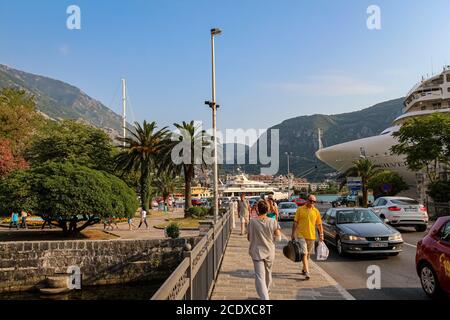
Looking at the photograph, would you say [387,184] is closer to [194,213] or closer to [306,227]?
[194,213]

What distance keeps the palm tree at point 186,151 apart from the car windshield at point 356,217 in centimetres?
2441

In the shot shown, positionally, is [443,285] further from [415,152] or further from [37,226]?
[37,226]

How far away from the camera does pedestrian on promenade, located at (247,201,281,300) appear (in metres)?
5.72

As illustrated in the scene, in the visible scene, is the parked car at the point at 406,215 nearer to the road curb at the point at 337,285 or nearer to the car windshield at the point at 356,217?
the car windshield at the point at 356,217

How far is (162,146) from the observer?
37.7m

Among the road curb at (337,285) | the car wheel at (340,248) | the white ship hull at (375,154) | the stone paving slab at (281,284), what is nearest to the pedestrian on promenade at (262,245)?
the stone paving slab at (281,284)

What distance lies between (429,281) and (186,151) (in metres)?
30.4

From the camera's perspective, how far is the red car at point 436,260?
5.89 metres

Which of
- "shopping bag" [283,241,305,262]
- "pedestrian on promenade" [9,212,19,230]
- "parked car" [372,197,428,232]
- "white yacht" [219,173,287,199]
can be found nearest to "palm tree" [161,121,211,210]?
"pedestrian on promenade" [9,212,19,230]

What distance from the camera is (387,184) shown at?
4878 cm

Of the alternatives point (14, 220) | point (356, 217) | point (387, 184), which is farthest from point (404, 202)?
point (387, 184)

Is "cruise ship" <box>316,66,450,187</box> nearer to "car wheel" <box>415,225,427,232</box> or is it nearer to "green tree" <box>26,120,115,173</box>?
"green tree" <box>26,120,115,173</box>

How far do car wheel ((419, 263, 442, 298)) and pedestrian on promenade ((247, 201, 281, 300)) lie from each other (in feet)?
8.84
